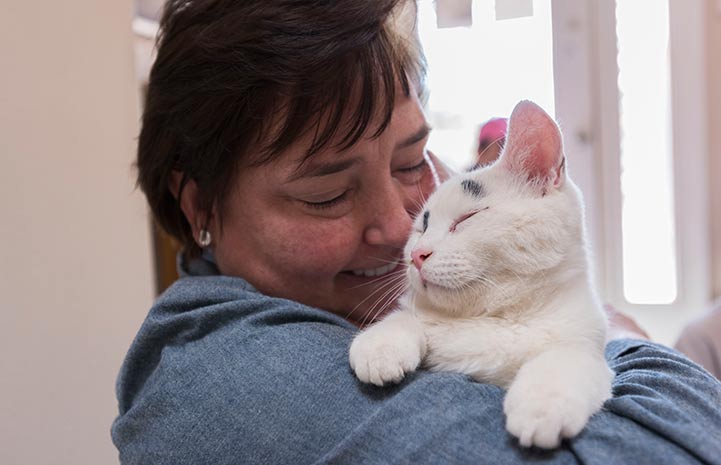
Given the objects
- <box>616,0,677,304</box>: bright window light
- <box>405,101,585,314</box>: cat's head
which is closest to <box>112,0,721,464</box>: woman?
<box>405,101,585,314</box>: cat's head

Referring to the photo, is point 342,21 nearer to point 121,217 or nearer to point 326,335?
point 326,335

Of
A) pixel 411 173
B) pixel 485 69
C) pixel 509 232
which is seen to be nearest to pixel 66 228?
pixel 411 173

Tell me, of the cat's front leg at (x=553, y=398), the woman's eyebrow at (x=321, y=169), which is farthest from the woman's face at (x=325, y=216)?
the cat's front leg at (x=553, y=398)

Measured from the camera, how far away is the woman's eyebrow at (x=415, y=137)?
3.43ft

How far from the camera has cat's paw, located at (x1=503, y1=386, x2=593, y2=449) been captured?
645 mm

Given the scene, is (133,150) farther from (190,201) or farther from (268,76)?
(268,76)

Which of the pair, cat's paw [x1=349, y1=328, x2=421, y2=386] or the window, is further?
the window

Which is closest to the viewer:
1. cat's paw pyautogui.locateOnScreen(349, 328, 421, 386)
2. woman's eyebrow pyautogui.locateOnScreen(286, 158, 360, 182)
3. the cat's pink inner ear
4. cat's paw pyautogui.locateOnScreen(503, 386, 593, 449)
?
cat's paw pyautogui.locateOnScreen(503, 386, 593, 449)

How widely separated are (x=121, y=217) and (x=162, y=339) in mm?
892

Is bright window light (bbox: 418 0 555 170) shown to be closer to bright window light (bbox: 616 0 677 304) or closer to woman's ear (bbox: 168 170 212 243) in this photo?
bright window light (bbox: 616 0 677 304)

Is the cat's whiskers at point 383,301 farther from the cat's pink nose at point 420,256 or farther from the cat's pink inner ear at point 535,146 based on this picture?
the cat's pink inner ear at point 535,146

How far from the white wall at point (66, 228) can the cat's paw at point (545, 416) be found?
42.9 inches

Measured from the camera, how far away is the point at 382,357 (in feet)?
2.51

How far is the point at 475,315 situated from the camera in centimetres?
86
